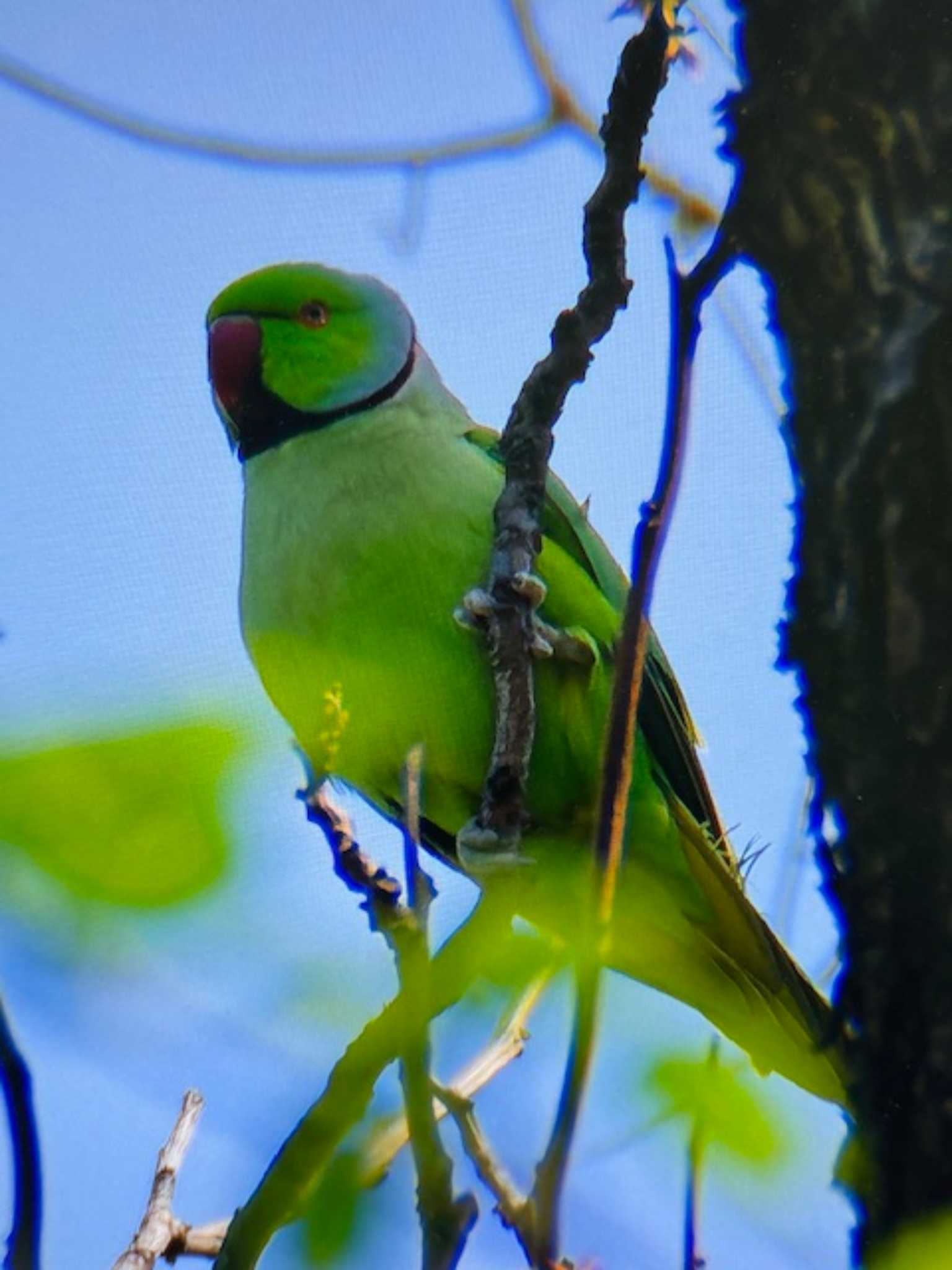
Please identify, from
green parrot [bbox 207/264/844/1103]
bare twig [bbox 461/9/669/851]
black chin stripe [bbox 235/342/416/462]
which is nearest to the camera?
bare twig [bbox 461/9/669/851]

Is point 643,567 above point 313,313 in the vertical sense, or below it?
below

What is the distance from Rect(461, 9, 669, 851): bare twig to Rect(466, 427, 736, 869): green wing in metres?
0.29

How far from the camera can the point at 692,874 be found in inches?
80.0

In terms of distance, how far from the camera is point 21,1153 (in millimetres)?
883

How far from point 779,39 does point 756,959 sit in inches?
44.6

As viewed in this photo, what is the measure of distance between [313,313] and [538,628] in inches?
27.5

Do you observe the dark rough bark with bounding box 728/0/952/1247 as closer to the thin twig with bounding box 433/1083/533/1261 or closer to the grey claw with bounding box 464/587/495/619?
the thin twig with bounding box 433/1083/533/1261

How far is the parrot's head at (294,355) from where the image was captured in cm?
222

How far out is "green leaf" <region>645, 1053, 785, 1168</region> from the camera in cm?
103

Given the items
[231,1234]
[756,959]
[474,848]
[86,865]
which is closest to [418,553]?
[474,848]

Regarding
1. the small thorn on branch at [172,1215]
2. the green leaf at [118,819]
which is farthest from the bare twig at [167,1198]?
the green leaf at [118,819]

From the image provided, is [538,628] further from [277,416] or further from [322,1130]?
[322,1130]

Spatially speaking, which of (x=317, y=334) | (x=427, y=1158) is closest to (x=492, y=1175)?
(x=427, y=1158)

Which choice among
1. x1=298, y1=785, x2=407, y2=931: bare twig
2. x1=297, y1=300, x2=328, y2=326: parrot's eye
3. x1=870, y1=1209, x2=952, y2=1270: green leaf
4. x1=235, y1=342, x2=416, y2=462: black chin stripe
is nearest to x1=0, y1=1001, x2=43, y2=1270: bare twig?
x1=298, y1=785, x2=407, y2=931: bare twig
